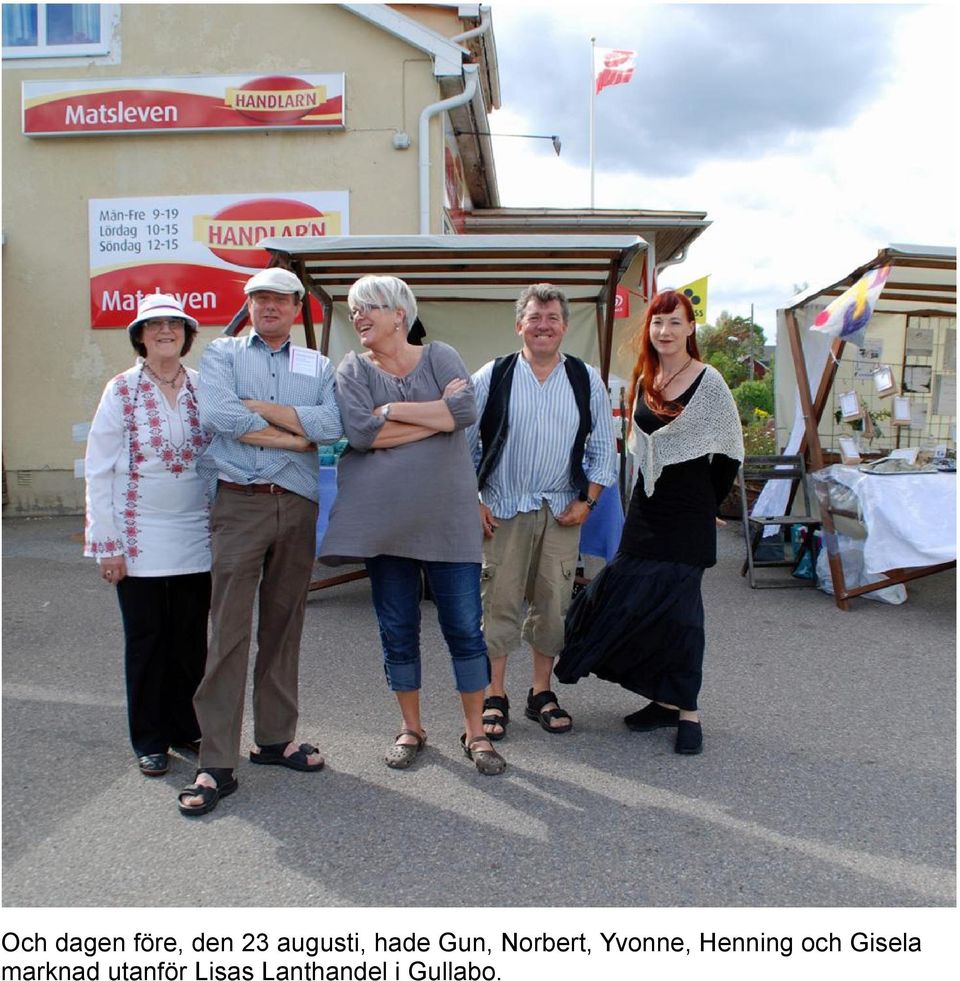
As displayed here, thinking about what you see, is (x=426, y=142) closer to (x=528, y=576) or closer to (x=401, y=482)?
(x=528, y=576)

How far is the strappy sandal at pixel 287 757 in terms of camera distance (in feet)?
10.7

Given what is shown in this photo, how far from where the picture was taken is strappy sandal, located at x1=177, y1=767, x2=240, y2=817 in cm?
291

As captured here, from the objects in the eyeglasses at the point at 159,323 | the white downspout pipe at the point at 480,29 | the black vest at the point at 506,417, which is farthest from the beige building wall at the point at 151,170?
the eyeglasses at the point at 159,323

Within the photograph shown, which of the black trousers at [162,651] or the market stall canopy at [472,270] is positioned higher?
the market stall canopy at [472,270]

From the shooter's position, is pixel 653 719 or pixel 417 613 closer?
pixel 417 613

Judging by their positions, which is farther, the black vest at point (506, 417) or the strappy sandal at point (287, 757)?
the black vest at point (506, 417)

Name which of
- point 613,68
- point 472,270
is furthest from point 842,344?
point 613,68

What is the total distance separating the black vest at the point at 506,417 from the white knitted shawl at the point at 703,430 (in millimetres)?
315

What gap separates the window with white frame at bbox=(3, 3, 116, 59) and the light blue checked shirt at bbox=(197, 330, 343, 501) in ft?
27.7

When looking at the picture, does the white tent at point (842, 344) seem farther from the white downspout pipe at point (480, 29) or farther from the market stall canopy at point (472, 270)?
the white downspout pipe at point (480, 29)

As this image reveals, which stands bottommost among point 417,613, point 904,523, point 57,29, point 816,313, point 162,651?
point 162,651

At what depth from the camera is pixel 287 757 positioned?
3.31m

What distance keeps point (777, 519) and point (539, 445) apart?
3.49 metres

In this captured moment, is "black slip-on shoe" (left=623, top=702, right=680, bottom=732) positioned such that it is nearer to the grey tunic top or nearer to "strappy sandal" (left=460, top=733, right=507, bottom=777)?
"strappy sandal" (left=460, top=733, right=507, bottom=777)
